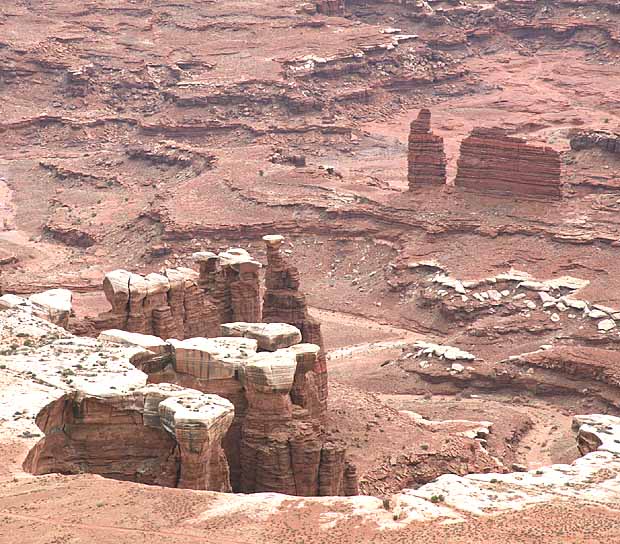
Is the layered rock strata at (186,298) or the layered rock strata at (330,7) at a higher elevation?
the layered rock strata at (330,7)

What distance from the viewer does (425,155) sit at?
68125mm

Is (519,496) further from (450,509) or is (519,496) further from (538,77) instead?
(538,77)

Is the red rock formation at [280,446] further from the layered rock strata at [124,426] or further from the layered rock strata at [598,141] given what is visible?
the layered rock strata at [598,141]

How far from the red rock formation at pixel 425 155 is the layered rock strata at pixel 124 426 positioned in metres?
37.3

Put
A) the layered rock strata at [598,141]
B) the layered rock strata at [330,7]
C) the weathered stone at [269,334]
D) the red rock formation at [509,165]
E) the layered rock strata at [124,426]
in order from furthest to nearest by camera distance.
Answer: the layered rock strata at [330,7] < the layered rock strata at [598,141] < the red rock formation at [509,165] < the weathered stone at [269,334] < the layered rock strata at [124,426]

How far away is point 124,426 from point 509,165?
1492 inches

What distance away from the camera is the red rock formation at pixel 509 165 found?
2534 inches

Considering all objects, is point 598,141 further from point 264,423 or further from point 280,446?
point 280,446

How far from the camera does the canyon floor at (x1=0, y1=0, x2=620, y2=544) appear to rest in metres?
26.3

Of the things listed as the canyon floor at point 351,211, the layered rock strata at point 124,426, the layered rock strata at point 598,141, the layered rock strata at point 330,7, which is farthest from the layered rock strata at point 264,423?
the layered rock strata at point 330,7

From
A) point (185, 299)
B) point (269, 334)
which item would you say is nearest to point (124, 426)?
point (269, 334)

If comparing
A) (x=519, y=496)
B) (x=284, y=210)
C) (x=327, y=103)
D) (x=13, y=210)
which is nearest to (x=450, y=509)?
(x=519, y=496)

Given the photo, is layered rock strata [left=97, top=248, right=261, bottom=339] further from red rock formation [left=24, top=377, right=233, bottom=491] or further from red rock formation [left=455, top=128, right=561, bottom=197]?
red rock formation [left=455, top=128, right=561, bottom=197]

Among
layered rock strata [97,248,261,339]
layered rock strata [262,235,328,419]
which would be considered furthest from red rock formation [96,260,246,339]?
layered rock strata [262,235,328,419]
